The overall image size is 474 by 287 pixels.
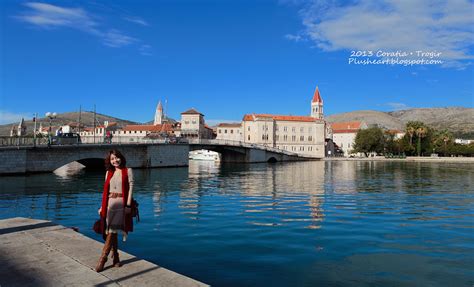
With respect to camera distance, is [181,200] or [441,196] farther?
[441,196]

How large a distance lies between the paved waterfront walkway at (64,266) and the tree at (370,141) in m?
120

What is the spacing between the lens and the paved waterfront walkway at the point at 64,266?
6.33 metres

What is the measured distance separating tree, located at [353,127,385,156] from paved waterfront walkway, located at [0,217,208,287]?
11989cm

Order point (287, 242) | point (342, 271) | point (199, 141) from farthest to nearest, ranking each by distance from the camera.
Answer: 1. point (199, 141)
2. point (287, 242)
3. point (342, 271)

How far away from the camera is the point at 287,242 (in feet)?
40.0

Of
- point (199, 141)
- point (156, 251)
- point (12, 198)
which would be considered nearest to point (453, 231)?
point (156, 251)

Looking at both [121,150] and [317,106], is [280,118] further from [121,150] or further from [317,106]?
[121,150]

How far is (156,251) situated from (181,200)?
40.3 ft

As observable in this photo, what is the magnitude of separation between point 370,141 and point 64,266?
400 feet

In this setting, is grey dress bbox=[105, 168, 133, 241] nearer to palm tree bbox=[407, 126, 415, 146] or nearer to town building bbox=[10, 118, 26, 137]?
town building bbox=[10, 118, 26, 137]

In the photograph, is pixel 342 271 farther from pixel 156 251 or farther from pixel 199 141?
pixel 199 141

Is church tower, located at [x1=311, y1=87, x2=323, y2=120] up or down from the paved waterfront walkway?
up

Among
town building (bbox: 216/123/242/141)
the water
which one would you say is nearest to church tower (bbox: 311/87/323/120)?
town building (bbox: 216/123/242/141)

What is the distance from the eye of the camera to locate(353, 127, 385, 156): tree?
120125 millimetres
